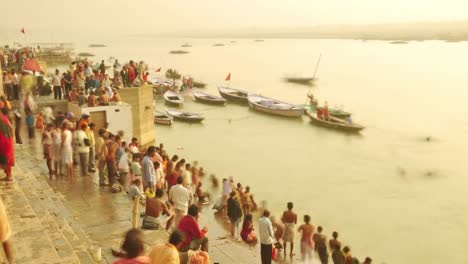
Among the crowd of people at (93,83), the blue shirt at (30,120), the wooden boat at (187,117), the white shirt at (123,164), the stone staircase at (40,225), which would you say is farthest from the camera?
the wooden boat at (187,117)

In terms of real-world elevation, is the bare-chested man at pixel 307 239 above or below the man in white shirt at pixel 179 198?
below

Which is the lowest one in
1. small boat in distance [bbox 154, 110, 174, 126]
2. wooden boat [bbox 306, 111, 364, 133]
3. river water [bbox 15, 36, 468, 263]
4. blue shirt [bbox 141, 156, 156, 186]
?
river water [bbox 15, 36, 468, 263]

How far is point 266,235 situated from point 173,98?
32.3 meters

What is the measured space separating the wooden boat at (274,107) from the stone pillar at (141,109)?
Result: 1799cm

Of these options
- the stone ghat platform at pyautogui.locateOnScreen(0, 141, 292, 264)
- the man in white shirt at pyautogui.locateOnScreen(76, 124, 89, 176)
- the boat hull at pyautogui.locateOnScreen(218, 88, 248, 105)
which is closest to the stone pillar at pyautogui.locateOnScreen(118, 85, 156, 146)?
the stone ghat platform at pyautogui.locateOnScreen(0, 141, 292, 264)

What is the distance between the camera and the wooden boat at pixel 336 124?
104ft

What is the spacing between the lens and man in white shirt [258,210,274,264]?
360 inches

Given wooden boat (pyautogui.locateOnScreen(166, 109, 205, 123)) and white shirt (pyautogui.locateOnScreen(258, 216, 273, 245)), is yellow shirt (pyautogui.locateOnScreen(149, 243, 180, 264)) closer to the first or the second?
white shirt (pyautogui.locateOnScreen(258, 216, 273, 245))

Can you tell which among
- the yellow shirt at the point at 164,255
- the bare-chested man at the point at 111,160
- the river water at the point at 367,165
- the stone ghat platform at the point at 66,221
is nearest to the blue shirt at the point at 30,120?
the stone ghat platform at the point at 66,221

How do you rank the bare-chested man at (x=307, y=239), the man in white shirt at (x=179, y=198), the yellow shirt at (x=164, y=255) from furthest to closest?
the bare-chested man at (x=307, y=239), the man in white shirt at (x=179, y=198), the yellow shirt at (x=164, y=255)

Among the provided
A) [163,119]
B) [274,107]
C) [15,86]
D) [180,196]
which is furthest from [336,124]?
[180,196]

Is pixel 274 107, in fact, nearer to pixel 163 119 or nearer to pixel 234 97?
pixel 234 97

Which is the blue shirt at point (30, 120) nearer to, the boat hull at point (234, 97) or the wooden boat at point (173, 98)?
the wooden boat at point (173, 98)

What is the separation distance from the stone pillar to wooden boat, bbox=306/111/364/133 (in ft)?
51.7
